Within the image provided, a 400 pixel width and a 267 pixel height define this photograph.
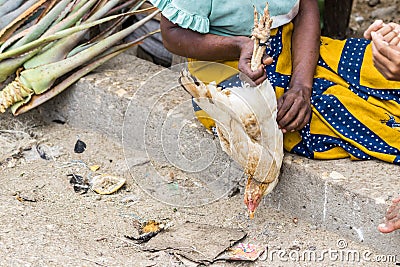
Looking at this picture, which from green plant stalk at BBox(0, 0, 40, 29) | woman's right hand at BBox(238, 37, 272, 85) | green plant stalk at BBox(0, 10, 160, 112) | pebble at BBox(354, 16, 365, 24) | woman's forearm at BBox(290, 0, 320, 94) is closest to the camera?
woman's right hand at BBox(238, 37, 272, 85)

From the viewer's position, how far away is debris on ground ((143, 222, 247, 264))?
7.65 feet

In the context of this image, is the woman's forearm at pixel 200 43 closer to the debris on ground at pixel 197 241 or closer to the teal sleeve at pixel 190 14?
the teal sleeve at pixel 190 14

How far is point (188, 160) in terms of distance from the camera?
285cm

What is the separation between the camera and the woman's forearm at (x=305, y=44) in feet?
8.38

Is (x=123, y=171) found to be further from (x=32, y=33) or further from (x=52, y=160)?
(x=32, y=33)

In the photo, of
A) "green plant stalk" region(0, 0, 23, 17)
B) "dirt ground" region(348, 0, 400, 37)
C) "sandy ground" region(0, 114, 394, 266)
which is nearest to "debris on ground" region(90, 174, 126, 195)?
"sandy ground" region(0, 114, 394, 266)

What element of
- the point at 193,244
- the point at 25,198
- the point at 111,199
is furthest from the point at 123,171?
the point at 193,244

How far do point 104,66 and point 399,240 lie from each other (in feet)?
5.48

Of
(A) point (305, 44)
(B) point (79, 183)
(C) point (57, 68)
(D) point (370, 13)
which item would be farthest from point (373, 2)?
(B) point (79, 183)

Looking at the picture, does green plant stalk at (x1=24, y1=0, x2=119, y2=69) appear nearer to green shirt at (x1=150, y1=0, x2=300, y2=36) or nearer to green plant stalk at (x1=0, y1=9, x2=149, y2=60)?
green plant stalk at (x1=0, y1=9, x2=149, y2=60)

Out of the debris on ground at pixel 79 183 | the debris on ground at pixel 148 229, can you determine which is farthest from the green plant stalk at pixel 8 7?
the debris on ground at pixel 148 229

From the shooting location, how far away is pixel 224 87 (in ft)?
8.02

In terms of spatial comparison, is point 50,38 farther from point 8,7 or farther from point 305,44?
point 305,44

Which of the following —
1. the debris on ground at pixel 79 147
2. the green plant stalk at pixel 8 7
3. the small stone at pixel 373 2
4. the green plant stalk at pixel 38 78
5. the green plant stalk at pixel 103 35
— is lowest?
the small stone at pixel 373 2
